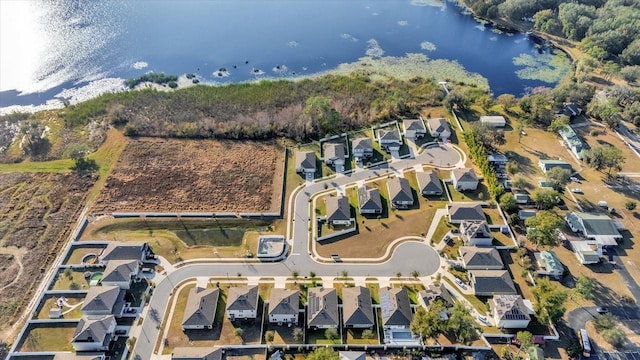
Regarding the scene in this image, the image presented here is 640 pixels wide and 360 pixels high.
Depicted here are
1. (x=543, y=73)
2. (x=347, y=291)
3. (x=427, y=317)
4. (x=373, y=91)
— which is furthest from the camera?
(x=543, y=73)

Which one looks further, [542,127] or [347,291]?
[542,127]

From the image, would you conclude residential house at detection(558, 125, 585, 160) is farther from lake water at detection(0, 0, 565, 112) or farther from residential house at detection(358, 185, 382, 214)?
residential house at detection(358, 185, 382, 214)

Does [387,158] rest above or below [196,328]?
above

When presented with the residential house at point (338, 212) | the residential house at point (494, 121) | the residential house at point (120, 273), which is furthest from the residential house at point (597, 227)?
the residential house at point (120, 273)

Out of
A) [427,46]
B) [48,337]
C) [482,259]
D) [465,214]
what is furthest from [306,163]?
[427,46]

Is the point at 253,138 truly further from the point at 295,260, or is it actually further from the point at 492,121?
the point at 492,121

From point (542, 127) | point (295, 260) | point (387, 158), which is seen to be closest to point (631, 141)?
point (542, 127)

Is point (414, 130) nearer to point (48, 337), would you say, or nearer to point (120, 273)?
point (120, 273)
